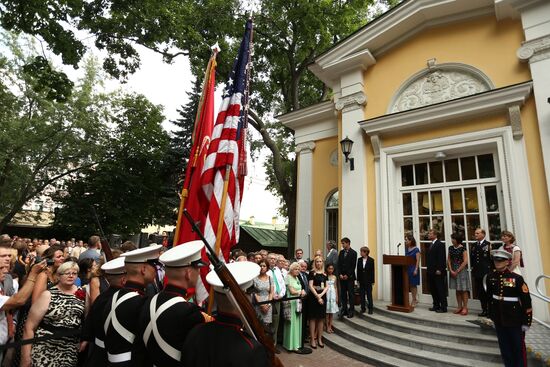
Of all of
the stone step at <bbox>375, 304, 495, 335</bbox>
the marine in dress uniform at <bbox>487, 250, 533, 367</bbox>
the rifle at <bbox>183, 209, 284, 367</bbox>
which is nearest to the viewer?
the rifle at <bbox>183, 209, 284, 367</bbox>

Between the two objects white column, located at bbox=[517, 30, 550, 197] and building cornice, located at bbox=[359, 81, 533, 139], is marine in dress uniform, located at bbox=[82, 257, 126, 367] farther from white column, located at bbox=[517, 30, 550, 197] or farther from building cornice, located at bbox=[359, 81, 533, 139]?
white column, located at bbox=[517, 30, 550, 197]

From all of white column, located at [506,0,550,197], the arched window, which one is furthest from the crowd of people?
the arched window

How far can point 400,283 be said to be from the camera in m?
7.27

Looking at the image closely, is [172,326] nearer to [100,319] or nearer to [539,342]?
[100,319]

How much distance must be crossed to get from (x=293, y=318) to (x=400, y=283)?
8.41 ft

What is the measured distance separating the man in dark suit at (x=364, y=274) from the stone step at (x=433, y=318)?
0.42 meters

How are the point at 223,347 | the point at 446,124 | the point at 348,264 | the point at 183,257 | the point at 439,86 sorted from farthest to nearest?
1. the point at 439,86
2. the point at 446,124
3. the point at 348,264
4. the point at 183,257
5. the point at 223,347

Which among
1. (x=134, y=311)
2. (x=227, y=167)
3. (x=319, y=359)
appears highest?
(x=227, y=167)

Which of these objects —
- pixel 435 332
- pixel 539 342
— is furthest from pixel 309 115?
pixel 539 342

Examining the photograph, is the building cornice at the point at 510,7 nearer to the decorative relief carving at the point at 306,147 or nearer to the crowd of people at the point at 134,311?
the crowd of people at the point at 134,311

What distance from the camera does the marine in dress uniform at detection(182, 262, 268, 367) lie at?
5.71 feet

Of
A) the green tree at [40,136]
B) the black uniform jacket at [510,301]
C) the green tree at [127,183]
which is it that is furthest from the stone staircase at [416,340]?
the green tree at [40,136]

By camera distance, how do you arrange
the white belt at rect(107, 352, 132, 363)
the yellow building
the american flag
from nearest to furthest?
the white belt at rect(107, 352, 132, 363)
the american flag
the yellow building

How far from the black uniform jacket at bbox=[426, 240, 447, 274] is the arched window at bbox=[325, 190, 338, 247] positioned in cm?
389
